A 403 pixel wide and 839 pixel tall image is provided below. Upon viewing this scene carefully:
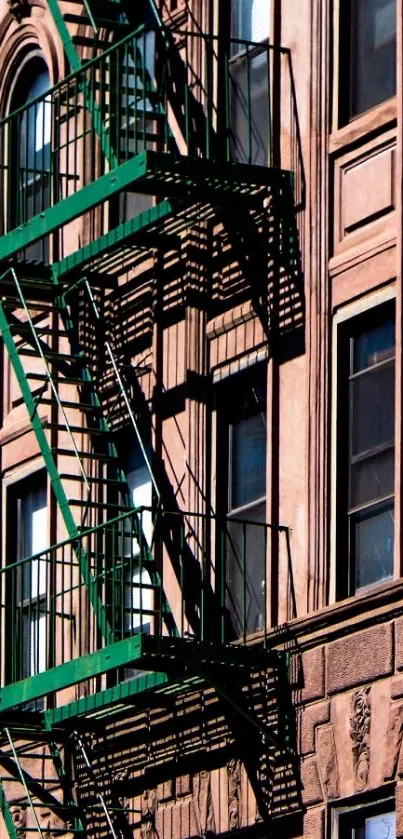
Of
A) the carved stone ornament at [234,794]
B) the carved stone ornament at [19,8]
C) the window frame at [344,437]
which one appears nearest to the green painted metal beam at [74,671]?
the carved stone ornament at [234,794]

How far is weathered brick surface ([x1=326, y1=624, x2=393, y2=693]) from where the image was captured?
921 inches

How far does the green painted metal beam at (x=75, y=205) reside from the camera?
25375 millimetres

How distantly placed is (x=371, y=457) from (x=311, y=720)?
2.11 meters

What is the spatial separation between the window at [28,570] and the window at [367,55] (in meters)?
6.05

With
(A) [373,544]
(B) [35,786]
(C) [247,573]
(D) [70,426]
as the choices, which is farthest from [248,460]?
(B) [35,786]

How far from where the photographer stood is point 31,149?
31484mm

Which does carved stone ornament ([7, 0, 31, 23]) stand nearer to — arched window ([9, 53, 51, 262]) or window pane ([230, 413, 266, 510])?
arched window ([9, 53, 51, 262])

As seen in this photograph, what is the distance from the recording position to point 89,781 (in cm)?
2780

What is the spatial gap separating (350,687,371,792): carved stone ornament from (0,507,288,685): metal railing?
5.53 feet

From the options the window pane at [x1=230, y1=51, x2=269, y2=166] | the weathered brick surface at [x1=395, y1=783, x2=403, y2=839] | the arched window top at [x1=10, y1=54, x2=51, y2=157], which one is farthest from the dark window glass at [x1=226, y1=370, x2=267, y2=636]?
the arched window top at [x1=10, y1=54, x2=51, y2=157]

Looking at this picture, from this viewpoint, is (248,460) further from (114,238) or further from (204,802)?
(204,802)

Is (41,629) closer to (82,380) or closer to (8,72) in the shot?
(82,380)

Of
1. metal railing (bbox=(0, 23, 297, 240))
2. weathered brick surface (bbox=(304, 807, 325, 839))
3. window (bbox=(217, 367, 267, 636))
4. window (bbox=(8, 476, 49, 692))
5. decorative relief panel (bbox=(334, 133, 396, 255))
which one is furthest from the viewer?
window (bbox=(8, 476, 49, 692))

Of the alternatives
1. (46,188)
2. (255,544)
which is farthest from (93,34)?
(255,544)
